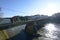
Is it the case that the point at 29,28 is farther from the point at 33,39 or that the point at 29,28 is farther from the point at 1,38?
the point at 1,38

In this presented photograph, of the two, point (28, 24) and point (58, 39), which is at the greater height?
point (28, 24)

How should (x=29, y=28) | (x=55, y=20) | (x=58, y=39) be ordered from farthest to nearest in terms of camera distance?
(x=55, y=20), (x=29, y=28), (x=58, y=39)

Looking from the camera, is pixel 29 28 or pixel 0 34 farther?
pixel 29 28

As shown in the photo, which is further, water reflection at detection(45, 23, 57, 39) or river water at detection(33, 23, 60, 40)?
water reflection at detection(45, 23, 57, 39)

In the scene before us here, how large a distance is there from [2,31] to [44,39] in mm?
14195

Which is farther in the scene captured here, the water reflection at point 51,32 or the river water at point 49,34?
the water reflection at point 51,32

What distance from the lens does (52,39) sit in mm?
40812

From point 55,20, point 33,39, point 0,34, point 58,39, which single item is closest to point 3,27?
point 0,34

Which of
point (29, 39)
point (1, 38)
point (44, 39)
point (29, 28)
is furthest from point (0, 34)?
point (29, 28)

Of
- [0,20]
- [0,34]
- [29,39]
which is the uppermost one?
[0,20]

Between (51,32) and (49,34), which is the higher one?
(49,34)

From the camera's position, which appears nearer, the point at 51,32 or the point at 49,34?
the point at 49,34

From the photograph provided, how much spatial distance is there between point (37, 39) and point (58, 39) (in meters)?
6.92

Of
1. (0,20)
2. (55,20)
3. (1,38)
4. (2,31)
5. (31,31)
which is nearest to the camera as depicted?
(1,38)
